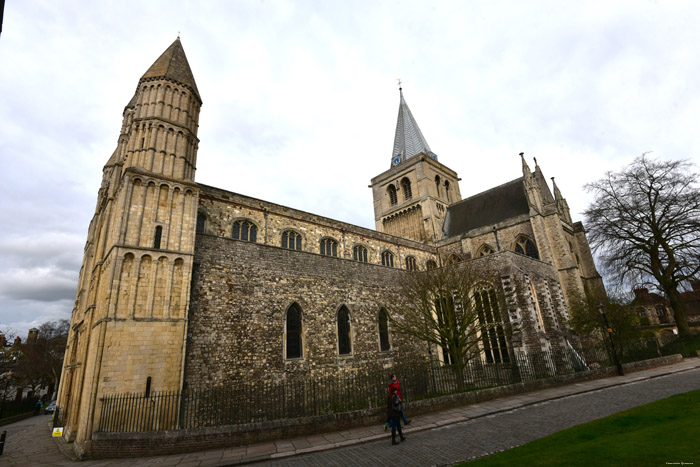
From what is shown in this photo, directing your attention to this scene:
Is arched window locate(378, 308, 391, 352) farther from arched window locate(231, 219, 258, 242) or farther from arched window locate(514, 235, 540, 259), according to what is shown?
arched window locate(514, 235, 540, 259)

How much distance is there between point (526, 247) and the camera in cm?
2584

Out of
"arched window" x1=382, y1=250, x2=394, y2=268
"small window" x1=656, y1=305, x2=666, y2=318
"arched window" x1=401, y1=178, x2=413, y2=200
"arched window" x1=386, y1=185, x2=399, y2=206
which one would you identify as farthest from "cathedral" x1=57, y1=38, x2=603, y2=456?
"small window" x1=656, y1=305, x2=666, y2=318

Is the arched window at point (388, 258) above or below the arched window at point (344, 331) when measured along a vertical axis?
above

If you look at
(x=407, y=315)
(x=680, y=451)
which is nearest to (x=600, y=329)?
(x=407, y=315)

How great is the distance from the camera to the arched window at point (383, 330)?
Result: 58.9 ft

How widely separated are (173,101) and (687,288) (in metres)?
32.4

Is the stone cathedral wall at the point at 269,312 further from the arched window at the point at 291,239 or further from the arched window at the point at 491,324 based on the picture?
the arched window at the point at 491,324

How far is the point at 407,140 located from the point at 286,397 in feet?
112

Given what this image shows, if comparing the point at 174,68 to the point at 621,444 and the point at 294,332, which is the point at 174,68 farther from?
the point at 621,444

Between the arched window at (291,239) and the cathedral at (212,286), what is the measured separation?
3.6 inches

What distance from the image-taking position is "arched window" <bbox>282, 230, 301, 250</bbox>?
2055cm

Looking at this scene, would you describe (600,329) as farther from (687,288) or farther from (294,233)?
(294,233)

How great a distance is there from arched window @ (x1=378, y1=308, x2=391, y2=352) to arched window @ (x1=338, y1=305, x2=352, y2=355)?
7.17ft

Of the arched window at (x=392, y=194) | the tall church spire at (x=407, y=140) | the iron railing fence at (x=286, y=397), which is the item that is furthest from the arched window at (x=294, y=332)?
the tall church spire at (x=407, y=140)
